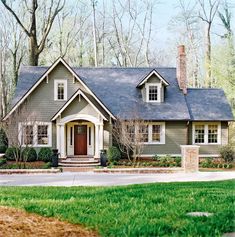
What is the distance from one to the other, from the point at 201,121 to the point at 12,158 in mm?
10963

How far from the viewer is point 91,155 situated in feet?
82.1

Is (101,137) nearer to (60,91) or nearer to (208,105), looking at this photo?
(60,91)

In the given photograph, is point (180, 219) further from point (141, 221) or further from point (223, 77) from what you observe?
point (223, 77)

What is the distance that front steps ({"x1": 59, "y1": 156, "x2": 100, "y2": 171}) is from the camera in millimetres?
22639

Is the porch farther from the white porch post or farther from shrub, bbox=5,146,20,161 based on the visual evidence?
shrub, bbox=5,146,20,161

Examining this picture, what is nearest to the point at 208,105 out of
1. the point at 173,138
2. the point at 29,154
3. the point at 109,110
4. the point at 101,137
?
the point at 173,138

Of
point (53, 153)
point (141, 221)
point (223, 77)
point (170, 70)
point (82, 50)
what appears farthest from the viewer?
point (82, 50)

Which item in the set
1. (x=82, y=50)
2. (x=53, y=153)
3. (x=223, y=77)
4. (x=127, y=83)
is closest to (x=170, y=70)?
(x=127, y=83)

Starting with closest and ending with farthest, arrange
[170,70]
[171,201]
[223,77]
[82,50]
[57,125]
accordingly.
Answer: [171,201] < [57,125] < [170,70] < [223,77] < [82,50]

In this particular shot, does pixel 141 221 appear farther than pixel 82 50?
No

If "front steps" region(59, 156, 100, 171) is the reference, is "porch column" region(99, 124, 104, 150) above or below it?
above

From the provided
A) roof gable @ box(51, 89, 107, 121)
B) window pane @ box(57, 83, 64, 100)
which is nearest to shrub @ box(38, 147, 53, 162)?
roof gable @ box(51, 89, 107, 121)

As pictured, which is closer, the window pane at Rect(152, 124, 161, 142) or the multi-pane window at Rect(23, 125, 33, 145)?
the multi-pane window at Rect(23, 125, 33, 145)

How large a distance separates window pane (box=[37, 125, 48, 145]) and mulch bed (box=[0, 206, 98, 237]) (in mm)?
18425
